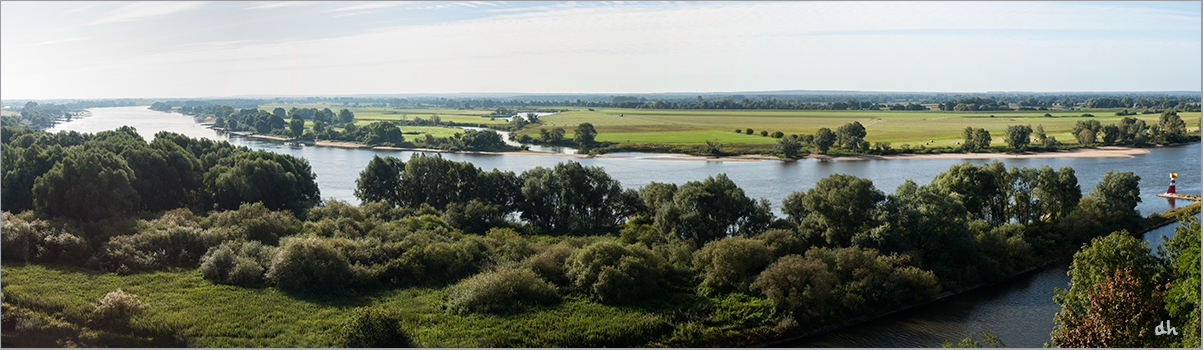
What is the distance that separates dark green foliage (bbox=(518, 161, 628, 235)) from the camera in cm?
3603

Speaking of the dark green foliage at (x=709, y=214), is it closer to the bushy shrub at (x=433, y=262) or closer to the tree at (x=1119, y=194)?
the bushy shrub at (x=433, y=262)

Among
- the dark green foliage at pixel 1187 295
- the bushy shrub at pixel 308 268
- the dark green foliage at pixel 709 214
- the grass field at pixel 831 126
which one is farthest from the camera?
the grass field at pixel 831 126

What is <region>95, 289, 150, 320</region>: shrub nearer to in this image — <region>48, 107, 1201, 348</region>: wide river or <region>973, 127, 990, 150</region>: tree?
<region>48, 107, 1201, 348</region>: wide river

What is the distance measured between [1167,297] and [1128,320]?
0.89 m

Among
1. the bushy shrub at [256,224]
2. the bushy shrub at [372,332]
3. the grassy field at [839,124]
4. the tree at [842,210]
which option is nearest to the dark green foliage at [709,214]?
the tree at [842,210]

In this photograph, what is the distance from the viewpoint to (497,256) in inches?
1003

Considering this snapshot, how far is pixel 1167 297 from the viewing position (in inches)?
541

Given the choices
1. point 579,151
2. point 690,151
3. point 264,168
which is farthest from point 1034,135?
point 264,168

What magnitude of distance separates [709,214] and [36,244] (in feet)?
87.3

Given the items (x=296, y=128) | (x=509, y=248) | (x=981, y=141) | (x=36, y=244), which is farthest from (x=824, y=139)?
(x=296, y=128)

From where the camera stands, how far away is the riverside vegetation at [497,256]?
720 inches

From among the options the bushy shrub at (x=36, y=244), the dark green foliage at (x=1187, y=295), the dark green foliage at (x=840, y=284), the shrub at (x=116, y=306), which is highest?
the dark green foliage at (x=1187, y=295)

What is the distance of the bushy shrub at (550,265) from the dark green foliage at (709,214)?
688cm

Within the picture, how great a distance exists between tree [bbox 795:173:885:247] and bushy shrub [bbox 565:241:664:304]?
8504 millimetres
